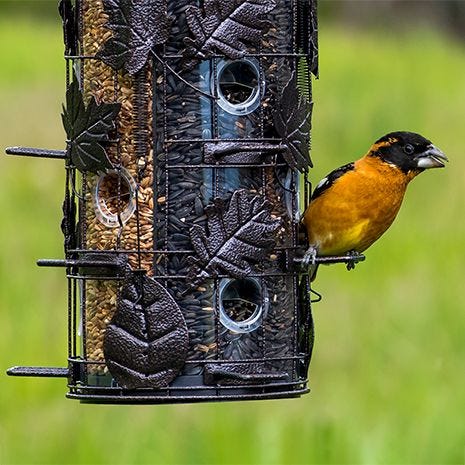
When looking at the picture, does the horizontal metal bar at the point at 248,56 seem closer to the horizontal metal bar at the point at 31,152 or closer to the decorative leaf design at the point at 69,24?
the decorative leaf design at the point at 69,24

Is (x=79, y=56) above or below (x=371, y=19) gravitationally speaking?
below

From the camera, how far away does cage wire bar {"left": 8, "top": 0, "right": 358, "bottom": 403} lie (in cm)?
762

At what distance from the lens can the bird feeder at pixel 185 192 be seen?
7.61 m

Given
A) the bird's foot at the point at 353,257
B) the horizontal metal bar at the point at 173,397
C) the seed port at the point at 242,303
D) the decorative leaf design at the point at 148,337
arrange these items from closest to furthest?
the horizontal metal bar at the point at 173,397, the decorative leaf design at the point at 148,337, the seed port at the point at 242,303, the bird's foot at the point at 353,257

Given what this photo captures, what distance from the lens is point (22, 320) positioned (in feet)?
50.2

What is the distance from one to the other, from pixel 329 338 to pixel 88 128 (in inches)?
312

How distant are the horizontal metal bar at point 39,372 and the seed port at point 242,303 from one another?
828 millimetres

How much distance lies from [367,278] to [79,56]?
973 cm

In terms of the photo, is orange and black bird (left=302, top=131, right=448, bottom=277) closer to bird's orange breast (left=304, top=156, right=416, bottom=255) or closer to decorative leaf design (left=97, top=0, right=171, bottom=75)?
bird's orange breast (left=304, top=156, right=416, bottom=255)

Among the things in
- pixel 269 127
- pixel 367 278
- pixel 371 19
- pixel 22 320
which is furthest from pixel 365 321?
pixel 371 19

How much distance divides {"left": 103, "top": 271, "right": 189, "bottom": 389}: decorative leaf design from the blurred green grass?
10.9ft

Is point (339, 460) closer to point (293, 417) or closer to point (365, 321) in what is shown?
point (293, 417)

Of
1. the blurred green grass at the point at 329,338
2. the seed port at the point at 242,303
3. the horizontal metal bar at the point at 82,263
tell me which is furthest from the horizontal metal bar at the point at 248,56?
the blurred green grass at the point at 329,338

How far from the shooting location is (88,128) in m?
7.76
